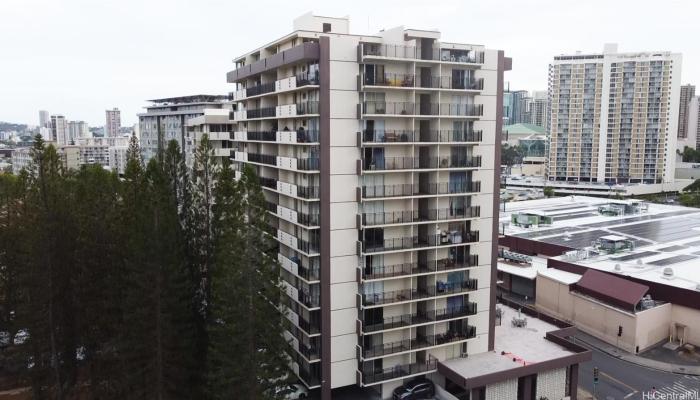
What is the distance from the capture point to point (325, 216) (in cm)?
2647

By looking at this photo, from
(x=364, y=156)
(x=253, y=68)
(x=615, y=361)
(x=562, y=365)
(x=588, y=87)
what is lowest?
(x=615, y=361)

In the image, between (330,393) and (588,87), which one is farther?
(588,87)

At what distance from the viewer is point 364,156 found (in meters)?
27.0

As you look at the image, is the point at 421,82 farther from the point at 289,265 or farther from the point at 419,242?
the point at 289,265

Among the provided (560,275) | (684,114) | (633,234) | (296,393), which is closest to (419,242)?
(296,393)

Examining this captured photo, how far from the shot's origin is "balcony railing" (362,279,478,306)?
90.7ft

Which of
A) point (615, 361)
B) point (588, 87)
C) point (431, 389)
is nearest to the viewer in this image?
point (431, 389)

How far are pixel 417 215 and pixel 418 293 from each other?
4.34 meters

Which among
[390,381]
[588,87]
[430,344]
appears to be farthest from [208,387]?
[588,87]

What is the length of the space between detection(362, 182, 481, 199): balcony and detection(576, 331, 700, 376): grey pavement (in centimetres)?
1778

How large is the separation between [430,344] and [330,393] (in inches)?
239

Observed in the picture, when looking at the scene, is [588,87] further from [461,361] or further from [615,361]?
[461,361]

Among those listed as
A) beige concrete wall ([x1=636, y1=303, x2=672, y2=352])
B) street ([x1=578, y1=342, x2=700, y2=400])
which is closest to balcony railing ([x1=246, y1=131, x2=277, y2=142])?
street ([x1=578, y1=342, x2=700, y2=400])

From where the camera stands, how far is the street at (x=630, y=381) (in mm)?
31000
